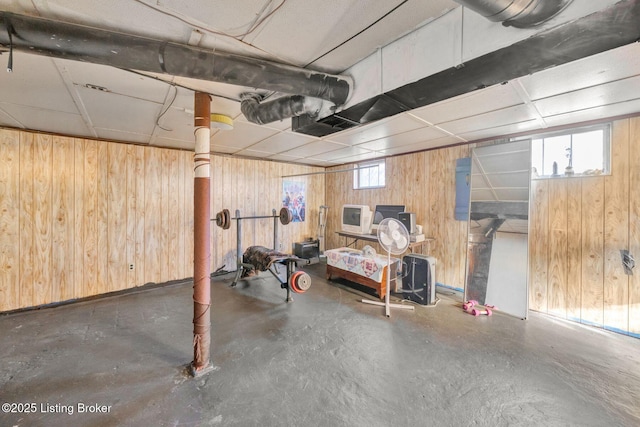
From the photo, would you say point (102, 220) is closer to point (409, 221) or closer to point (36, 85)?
point (36, 85)

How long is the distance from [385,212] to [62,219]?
4996mm

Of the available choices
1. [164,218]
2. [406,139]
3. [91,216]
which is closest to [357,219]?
[406,139]

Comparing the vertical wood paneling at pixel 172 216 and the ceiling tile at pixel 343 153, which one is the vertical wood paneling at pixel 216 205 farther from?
the ceiling tile at pixel 343 153

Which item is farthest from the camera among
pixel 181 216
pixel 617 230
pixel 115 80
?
pixel 181 216

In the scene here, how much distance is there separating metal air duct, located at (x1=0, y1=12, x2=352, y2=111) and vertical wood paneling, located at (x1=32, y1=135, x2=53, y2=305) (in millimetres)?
2934

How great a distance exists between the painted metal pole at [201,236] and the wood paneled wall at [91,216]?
2553 mm

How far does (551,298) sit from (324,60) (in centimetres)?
388

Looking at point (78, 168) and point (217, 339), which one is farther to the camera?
point (78, 168)

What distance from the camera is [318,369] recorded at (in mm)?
2102

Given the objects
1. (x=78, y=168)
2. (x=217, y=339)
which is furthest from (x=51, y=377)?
(x=78, y=168)

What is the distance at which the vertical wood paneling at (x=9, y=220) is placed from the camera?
304cm

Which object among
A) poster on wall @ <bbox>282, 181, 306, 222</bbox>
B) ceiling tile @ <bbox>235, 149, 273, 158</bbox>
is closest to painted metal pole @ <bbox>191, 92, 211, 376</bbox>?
ceiling tile @ <bbox>235, 149, 273, 158</bbox>

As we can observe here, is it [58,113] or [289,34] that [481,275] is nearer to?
[289,34]

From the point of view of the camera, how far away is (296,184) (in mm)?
5797
